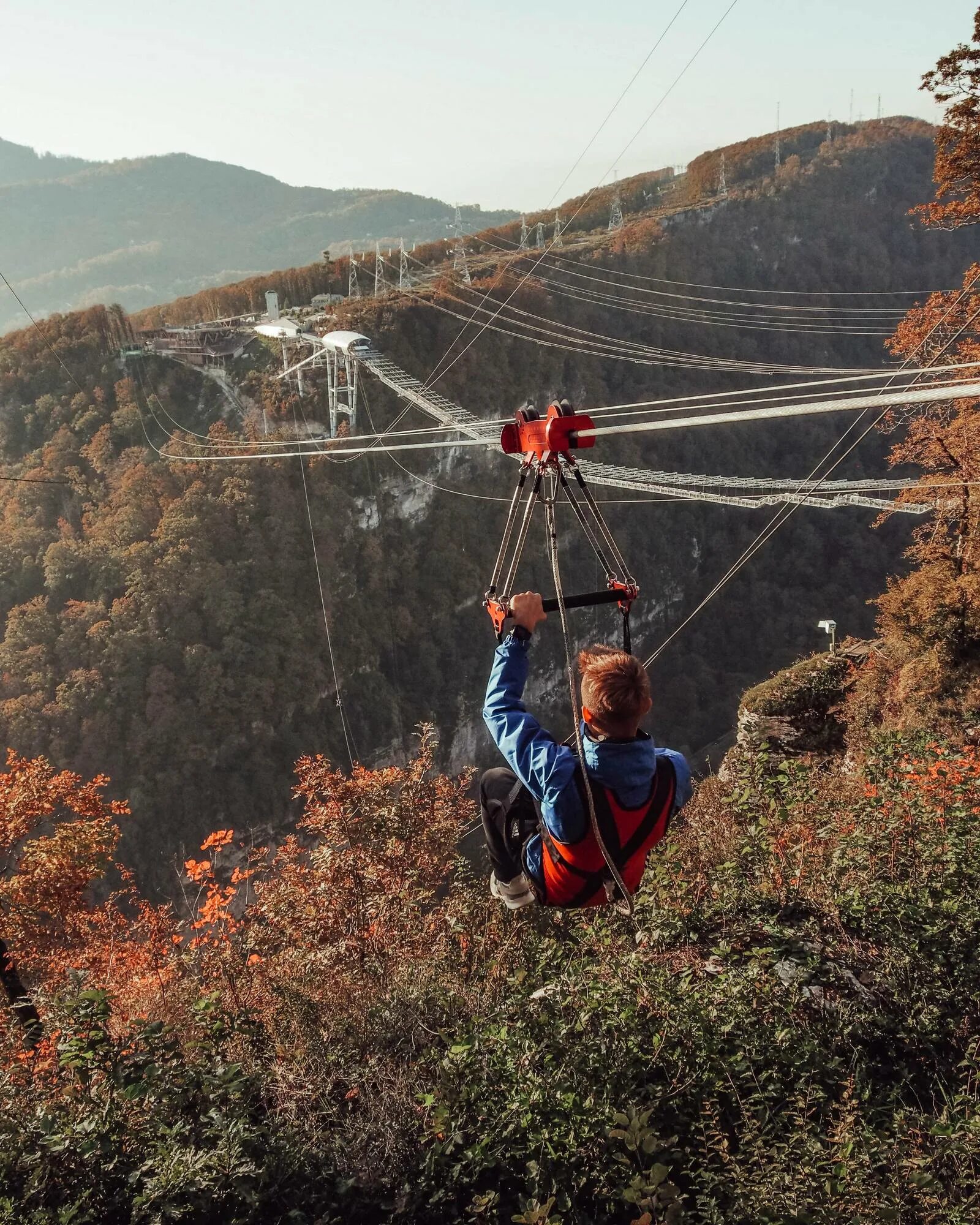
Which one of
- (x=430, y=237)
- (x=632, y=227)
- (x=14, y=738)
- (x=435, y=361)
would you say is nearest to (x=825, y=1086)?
(x=14, y=738)

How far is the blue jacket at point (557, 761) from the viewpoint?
2104 mm

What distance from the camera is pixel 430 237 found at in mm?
98188

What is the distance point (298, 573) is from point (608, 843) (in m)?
25.1

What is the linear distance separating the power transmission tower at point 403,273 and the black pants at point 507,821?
31.2m

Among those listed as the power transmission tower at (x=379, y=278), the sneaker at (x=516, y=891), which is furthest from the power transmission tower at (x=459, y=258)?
the sneaker at (x=516, y=891)

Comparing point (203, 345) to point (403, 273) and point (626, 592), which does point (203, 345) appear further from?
point (626, 592)

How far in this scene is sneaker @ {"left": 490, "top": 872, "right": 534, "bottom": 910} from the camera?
258 centimetres

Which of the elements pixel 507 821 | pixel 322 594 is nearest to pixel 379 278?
pixel 322 594

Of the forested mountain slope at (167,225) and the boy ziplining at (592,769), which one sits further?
the forested mountain slope at (167,225)

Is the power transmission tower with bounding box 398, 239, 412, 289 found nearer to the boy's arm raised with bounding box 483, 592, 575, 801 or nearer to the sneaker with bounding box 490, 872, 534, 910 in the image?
the boy's arm raised with bounding box 483, 592, 575, 801

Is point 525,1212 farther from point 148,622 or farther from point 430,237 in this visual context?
point 430,237

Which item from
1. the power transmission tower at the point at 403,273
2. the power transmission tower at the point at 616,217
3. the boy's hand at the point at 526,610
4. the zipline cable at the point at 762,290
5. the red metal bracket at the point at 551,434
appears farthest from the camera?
the power transmission tower at the point at 616,217

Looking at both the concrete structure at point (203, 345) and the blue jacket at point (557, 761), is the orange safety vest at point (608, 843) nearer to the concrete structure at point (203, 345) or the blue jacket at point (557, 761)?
the blue jacket at point (557, 761)

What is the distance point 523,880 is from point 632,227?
4912 cm
